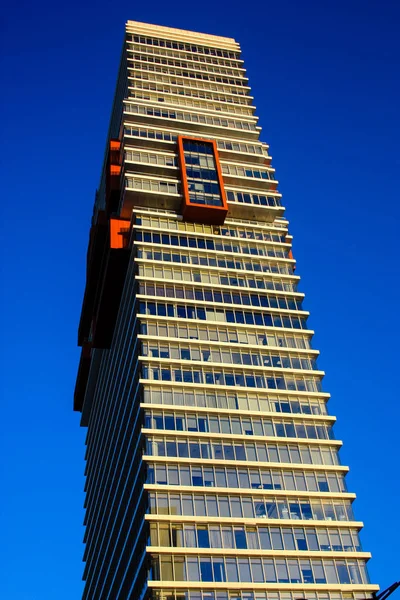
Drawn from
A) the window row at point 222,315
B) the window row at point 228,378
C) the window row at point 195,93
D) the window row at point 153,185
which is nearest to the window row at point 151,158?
the window row at point 153,185

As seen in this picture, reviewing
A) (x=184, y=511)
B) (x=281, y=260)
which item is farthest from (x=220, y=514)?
(x=281, y=260)

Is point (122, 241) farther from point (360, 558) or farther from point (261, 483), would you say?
point (360, 558)

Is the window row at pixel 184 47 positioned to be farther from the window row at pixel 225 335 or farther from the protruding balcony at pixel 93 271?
the window row at pixel 225 335

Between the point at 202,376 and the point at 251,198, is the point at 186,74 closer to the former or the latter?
the point at 251,198

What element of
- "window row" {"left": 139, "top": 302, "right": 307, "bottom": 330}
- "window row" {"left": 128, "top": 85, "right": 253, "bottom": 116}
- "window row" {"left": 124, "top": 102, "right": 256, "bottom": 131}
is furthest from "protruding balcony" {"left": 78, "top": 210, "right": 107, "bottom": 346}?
"window row" {"left": 139, "top": 302, "right": 307, "bottom": 330}

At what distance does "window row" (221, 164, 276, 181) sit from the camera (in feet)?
367

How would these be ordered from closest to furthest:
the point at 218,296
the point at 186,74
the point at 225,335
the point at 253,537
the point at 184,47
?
the point at 253,537
the point at 225,335
the point at 218,296
the point at 186,74
the point at 184,47

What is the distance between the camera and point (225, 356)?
285ft

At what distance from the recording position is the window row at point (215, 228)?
99269 millimetres

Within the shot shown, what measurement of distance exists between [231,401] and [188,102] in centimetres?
5972

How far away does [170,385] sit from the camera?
263 ft

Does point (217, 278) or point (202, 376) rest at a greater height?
Result: point (217, 278)

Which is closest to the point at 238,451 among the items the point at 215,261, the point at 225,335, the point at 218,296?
the point at 225,335

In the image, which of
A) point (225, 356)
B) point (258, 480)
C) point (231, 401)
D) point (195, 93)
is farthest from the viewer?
point (195, 93)
